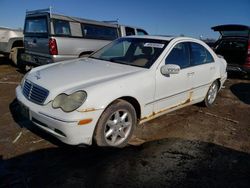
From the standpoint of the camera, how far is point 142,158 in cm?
341

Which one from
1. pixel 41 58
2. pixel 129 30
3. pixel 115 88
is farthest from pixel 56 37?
pixel 115 88

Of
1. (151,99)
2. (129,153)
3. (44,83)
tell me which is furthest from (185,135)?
(44,83)

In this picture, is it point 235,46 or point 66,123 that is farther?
point 235,46

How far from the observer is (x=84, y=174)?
296 cm

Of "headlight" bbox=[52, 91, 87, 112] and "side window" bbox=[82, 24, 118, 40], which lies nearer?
"headlight" bbox=[52, 91, 87, 112]

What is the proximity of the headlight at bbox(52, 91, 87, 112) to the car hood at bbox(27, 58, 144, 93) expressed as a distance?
0.13 metres

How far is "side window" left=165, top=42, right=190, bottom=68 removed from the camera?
433 centimetres

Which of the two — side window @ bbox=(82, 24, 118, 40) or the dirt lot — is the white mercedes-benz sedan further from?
side window @ bbox=(82, 24, 118, 40)

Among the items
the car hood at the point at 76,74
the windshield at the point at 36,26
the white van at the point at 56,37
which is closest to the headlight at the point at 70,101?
the car hood at the point at 76,74

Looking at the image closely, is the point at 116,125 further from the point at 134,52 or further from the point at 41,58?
the point at 41,58

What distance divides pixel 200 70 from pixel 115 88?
7.28 ft

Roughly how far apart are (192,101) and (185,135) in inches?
38.2

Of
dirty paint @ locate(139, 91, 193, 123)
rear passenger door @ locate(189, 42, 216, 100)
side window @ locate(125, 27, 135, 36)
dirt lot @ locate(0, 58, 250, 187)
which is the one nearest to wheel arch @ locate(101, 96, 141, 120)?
dirty paint @ locate(139, 91, 193, 123)

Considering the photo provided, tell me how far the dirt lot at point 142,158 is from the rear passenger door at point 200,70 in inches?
24.7
